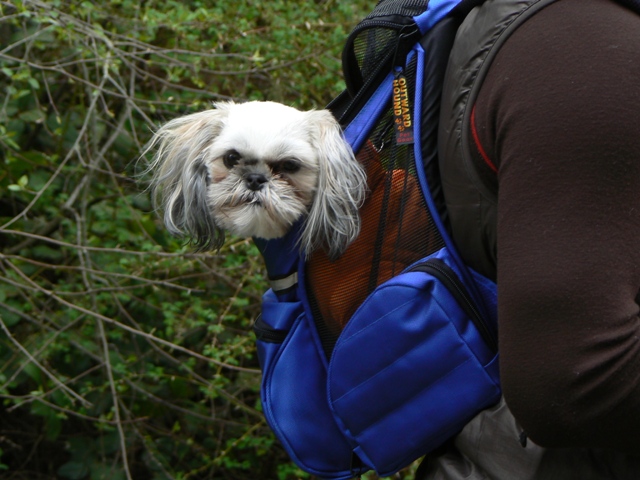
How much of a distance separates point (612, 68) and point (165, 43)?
9.85 feet

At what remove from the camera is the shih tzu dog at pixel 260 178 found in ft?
4.63

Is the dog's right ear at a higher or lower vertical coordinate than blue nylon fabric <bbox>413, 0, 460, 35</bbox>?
lower

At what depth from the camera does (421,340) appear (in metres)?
1.20

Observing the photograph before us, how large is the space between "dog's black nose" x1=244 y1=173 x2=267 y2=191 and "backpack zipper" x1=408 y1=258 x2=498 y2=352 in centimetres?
48

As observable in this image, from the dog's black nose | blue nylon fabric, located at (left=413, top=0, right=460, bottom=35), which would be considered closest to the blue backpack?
blue nylon fabric, located at (left=413, top=0, right=460, bottom=35)

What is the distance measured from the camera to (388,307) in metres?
1.22

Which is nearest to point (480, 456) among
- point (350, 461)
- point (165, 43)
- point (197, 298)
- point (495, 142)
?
point (350, 461)

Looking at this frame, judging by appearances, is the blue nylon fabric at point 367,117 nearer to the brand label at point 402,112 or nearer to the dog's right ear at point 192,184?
the brand label at point 402,112

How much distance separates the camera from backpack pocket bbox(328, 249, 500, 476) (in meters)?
1.18

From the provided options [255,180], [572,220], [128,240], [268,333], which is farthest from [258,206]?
[128,240]

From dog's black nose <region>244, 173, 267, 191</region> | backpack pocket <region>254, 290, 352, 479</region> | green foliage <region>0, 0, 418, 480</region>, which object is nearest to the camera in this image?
backpack pocket <region>254, 290, 352, 479</region>

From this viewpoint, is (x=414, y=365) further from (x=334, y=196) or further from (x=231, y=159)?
(x=231, y=159)

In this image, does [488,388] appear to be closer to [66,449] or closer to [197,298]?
[197,298]

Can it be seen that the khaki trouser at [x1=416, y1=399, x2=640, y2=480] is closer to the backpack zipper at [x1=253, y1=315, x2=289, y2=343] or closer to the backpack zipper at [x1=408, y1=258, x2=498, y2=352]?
the backpack zipper at [x1=408, y1=258, x2=498, y2=352]
